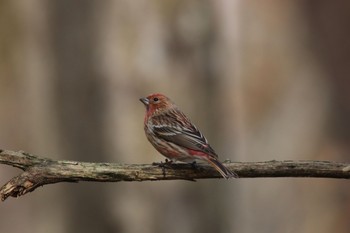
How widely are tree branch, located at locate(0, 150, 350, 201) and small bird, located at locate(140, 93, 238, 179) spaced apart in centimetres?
29

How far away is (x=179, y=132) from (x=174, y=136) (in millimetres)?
98

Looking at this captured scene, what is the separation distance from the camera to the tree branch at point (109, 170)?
654 centimetres

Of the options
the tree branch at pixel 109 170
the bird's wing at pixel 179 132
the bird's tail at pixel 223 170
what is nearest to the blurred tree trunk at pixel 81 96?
the bird's wing at pixel 179 132

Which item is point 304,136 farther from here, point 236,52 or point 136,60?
point 136,60

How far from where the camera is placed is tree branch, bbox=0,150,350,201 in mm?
6539

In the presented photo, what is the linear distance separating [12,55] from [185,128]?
417 cm

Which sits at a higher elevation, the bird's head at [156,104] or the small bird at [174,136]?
the bird's head at [156,104]

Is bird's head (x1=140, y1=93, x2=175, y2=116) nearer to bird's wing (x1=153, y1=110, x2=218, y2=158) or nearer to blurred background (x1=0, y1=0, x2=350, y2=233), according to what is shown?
bird's wing (x1=153, y1=110, x2=218, y2=158)

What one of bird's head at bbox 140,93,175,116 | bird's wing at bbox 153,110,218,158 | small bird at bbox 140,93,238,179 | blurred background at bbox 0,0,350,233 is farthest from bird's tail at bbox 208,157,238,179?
blurred background at bbox 0,0,350,233

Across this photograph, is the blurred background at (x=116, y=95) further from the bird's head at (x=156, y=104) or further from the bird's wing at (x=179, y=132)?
the bird's wing at (x=179, y=132)

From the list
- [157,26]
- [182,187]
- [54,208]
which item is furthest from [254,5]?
[54,208]

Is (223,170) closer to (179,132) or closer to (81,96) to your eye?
(179,132)

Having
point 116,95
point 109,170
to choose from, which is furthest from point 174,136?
point 116,95

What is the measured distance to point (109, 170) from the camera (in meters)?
6.62
